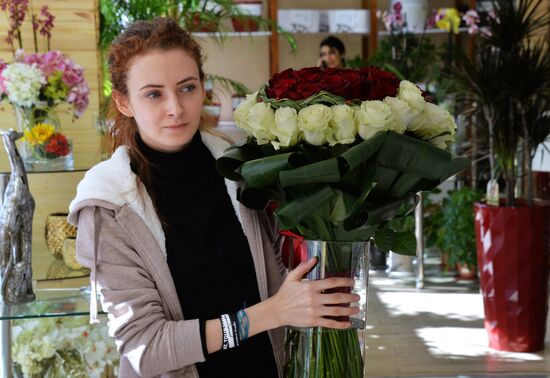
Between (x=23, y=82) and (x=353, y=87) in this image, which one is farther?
(x=23, y=82)

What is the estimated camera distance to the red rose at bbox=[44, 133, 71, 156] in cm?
277

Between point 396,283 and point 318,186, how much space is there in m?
4.63

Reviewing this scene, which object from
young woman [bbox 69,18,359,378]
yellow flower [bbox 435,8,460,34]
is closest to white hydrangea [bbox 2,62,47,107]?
young woman [bbox 69,18,359,378]

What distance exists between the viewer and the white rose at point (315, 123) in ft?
4.01

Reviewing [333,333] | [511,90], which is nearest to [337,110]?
[333,333]

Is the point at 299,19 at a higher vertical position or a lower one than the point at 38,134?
higher

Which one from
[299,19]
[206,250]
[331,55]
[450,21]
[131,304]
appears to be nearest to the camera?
[131,304]

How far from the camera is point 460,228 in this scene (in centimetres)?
539

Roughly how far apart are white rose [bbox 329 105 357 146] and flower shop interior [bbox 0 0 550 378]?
19 millimetres

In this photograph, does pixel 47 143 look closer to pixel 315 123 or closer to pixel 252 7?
pixel 315 123

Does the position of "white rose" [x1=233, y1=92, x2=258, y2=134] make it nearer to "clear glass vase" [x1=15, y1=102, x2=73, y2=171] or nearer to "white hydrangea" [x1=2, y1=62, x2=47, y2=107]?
"clear glass vase" [x1=15, y1=102, x2=73, y2=171]

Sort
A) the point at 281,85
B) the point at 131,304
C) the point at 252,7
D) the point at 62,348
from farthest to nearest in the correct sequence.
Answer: the point at 252,7, the point at 62,348, the point at 131,304, the point at 281,85

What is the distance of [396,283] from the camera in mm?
5781

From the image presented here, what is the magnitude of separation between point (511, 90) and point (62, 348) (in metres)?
2.69
